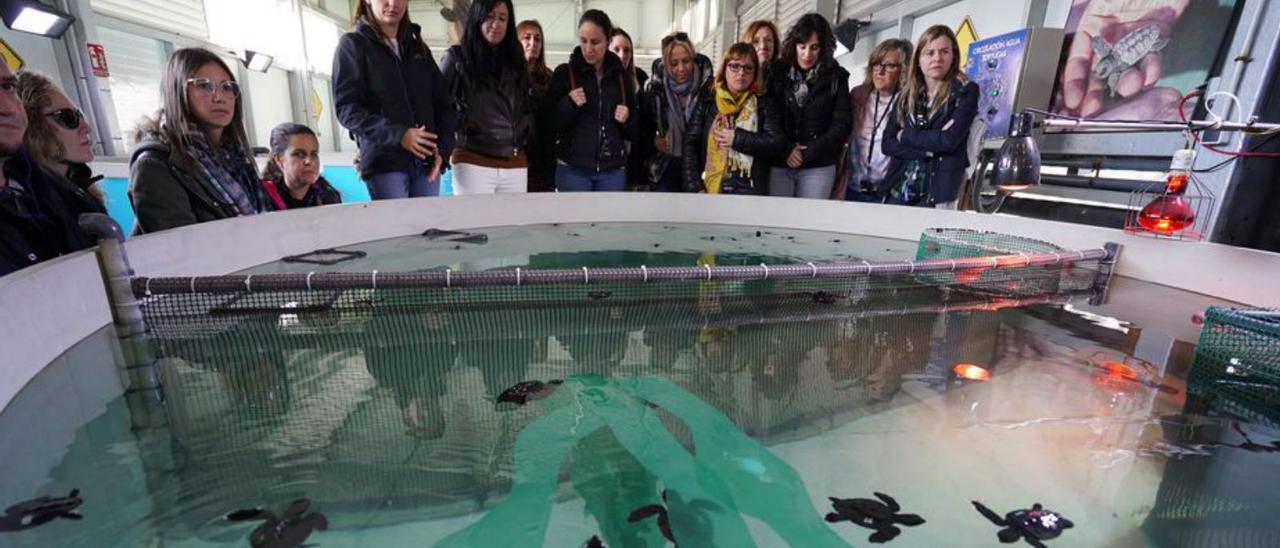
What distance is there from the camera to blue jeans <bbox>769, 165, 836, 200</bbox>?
3623 millimetres

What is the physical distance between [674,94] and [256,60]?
7.81 meters

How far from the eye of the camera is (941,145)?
3.03 metres

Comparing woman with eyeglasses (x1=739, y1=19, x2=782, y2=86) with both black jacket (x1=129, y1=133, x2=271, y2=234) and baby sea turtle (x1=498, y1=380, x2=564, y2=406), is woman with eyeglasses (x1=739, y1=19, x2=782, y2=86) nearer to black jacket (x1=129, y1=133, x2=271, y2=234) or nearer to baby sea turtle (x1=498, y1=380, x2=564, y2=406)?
baby sea turtle (x1=498, y1=380, x2=564, y2=406)

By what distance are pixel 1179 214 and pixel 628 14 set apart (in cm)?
1665

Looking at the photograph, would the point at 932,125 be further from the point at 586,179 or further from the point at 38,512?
the point at 38,512

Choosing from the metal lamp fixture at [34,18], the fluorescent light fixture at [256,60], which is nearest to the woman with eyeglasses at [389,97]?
the metal lamp fixture at [34,18]

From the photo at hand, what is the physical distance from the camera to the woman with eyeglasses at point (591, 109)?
3252 mm

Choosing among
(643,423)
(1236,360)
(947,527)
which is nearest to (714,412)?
(643,423)

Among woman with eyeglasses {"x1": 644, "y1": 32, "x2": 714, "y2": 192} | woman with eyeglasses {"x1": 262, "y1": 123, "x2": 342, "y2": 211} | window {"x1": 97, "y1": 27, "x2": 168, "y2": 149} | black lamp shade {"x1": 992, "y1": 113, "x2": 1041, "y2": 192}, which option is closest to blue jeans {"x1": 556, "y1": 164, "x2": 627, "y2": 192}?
woman with eyeglasses {"x1": 644, "y1": 32, "x2": 714, "y2": 192}

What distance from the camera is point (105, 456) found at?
1004 mm

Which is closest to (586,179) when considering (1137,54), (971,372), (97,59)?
(971,372)

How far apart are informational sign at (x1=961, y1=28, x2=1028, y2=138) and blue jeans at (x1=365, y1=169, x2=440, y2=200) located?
4800mm

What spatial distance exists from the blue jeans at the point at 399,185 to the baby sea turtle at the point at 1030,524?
10.0ft

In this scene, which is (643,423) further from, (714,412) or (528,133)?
(528,133)
